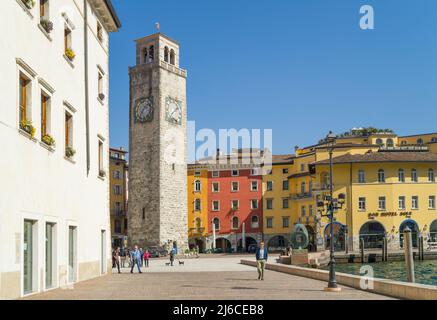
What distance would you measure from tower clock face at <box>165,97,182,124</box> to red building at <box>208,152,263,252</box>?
46.1 ft

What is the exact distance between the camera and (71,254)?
2536 cm

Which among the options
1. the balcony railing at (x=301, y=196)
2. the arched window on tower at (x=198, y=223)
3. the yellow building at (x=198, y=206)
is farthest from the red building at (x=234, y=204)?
the balcony railing at (x=301, y=196)

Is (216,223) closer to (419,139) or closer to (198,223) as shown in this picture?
(198,223)

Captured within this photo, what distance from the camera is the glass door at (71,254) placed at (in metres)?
24.9

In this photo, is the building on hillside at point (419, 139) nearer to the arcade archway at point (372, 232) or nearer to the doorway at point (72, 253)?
the arcade archway at point (372, 232)

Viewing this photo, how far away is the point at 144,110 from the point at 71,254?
50.6 meters

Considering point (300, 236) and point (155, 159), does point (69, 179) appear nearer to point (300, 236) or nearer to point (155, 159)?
point (300, 236)

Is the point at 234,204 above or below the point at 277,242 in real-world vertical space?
above

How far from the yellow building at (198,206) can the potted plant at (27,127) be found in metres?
68.3

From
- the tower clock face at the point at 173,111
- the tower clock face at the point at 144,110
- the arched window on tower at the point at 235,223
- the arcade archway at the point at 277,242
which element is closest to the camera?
the tower clock face at the point at 144,110

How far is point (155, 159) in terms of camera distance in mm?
72812

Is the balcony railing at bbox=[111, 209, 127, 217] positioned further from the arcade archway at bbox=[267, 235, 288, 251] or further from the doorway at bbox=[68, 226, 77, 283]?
the doorway at bbox=[68, 226, 77, 283]

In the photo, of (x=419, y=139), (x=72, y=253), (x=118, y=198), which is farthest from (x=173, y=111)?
(x=72, y=253)
